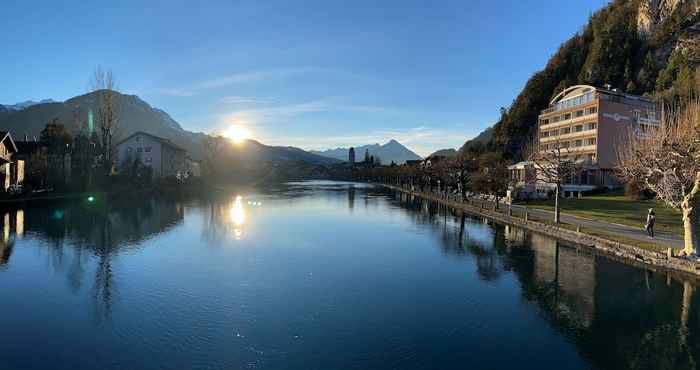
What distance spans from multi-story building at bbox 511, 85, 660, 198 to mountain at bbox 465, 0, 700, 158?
30226mm

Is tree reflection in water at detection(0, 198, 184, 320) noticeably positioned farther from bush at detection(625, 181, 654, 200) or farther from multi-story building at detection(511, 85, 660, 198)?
multi-story building at detection(511, 85, 660, 198)

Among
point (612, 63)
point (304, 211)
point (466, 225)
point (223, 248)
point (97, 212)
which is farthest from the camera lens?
point (612, 63)

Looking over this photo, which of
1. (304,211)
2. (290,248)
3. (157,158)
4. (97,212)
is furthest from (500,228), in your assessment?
(157,158)

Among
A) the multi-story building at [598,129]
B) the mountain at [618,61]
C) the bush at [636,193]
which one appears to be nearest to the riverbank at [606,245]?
the bush at [636,193]

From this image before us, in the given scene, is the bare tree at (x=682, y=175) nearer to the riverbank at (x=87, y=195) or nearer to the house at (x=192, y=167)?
the riverbank at (x=87, y=195)

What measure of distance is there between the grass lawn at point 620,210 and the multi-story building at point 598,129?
10334 millimetres

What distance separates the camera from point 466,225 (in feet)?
123

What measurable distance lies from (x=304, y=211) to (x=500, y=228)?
22934 mm

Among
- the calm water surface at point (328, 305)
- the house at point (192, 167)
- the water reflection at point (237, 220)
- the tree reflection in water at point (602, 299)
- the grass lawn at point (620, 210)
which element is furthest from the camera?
the house at point (192, 167)

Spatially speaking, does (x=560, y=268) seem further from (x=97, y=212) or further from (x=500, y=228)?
(x=97, y=212)

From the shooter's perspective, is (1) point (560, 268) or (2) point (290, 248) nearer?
(1) point (560, 268)

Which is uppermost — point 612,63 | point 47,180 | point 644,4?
point 644,4

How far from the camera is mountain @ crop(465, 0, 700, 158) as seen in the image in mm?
99688

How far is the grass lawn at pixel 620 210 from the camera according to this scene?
3011 cm
